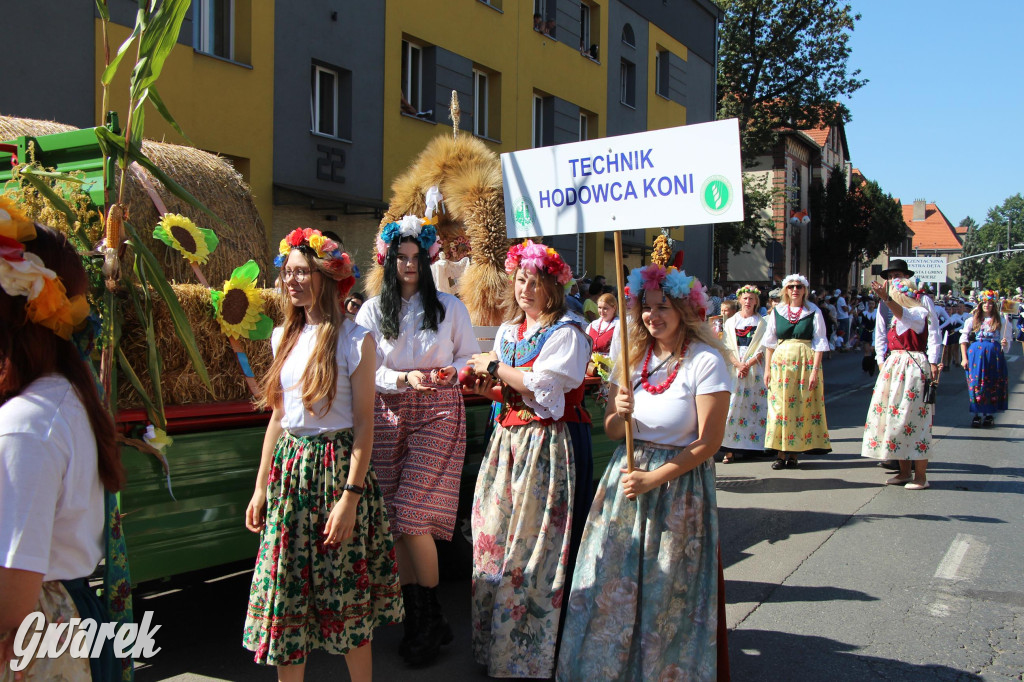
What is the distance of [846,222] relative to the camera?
43281mm

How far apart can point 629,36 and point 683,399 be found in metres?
19.6

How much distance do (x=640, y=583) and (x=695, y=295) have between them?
3.92 feet

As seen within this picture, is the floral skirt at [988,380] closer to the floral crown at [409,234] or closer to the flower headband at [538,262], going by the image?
the flower headband at [538,262]

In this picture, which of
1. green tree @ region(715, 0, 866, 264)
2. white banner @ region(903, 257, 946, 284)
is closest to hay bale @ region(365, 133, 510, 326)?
green tree @ region(715, 0, 866, 264)

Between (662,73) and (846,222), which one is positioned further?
(846,222)

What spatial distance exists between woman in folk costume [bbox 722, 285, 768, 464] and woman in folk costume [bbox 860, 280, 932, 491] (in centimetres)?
126

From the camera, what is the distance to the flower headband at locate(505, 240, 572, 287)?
3830 millimetres

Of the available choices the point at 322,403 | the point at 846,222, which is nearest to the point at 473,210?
the point at 322,403

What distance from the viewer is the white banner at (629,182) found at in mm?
3303

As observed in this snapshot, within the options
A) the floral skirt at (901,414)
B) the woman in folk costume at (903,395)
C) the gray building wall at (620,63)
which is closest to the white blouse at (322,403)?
the woman in folk costume at (903,395)

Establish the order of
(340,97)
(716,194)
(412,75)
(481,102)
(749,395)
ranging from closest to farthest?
(716,194), (749,395), (340,97), (412,75), (481,102)

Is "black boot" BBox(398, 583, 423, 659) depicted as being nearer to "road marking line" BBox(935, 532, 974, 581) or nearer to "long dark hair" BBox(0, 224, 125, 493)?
"long dark hair" BBox(0, 224, 125, 493)

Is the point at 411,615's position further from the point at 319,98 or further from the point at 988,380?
the point at 988,380

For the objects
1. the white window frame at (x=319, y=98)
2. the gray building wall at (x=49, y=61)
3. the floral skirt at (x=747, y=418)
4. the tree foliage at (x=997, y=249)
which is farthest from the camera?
the tree foliage at (x=997, y=249)
